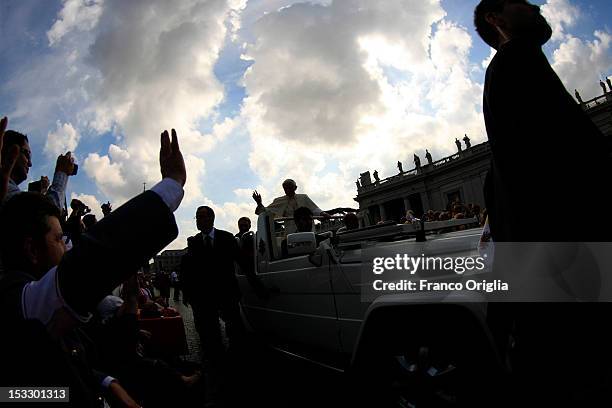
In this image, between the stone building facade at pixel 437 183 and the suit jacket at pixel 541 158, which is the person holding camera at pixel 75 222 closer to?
the suit jacket at pixel 541 158

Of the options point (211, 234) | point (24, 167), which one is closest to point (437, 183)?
point (211, 234)

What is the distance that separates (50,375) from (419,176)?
197ft

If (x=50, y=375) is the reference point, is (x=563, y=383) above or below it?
below

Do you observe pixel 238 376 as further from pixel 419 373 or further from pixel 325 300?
pixel 419 373

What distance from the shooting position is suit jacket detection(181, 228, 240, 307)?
5.21m

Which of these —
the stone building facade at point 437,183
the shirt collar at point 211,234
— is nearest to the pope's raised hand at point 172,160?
the shirt collar at point 211,234

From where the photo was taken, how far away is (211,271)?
5.29m

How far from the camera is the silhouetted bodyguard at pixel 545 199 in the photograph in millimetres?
1215

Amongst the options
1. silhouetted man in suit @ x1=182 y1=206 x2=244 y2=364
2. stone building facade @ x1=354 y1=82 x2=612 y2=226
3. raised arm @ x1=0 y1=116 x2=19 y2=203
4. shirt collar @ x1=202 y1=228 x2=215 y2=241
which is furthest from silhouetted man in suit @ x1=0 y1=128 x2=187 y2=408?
stone building facade @ x1=354 y1=82 x2=612 y2=226

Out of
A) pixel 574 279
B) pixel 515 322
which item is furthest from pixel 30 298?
pixel 574 279

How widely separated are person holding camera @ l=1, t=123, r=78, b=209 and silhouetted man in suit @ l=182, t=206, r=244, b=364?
2.50 metres

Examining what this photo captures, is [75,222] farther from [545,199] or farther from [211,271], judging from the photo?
[545,199]

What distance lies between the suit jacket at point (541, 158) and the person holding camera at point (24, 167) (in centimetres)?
209

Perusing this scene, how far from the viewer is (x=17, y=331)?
3.01ft
